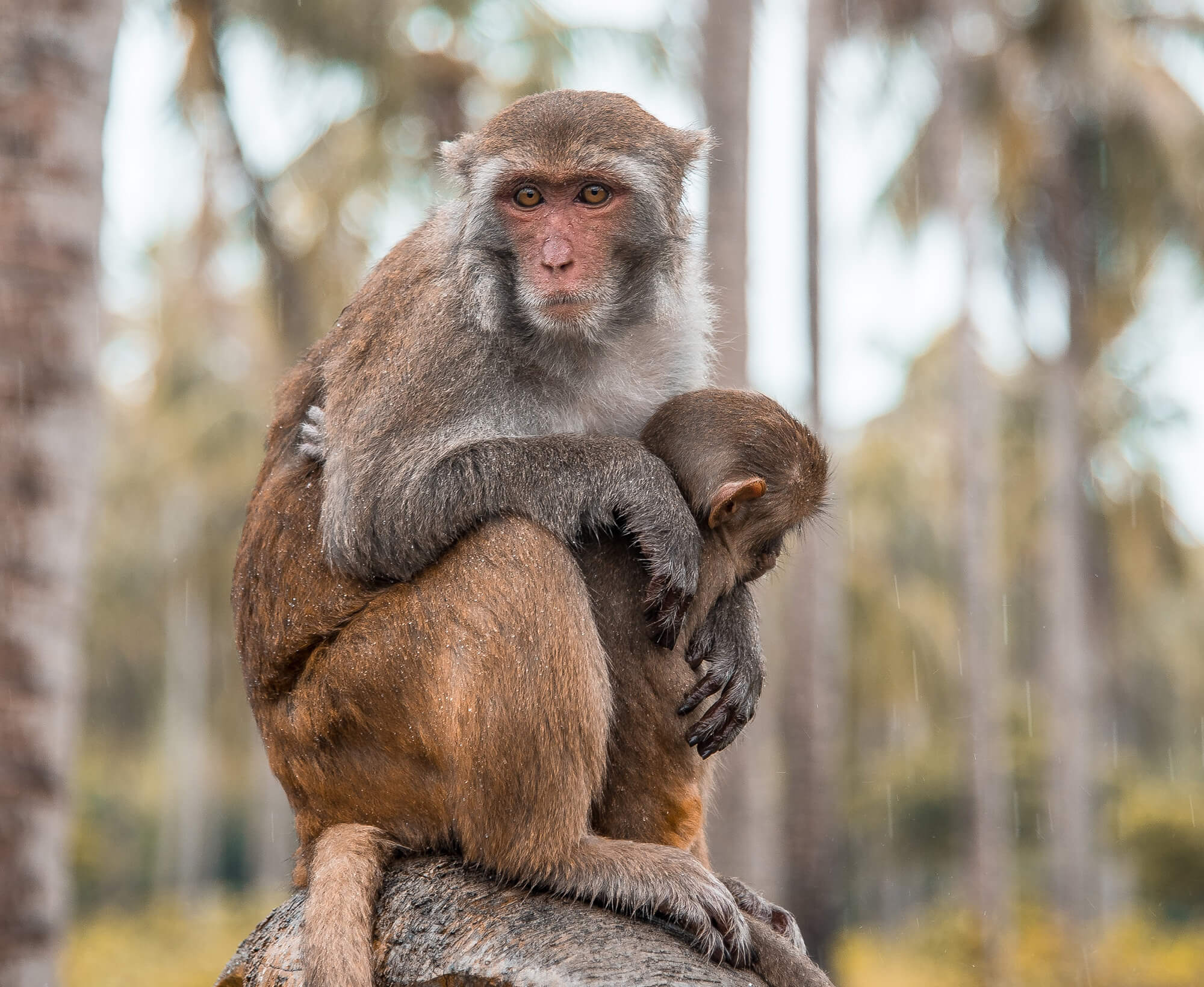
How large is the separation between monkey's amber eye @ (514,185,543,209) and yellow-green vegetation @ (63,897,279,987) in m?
16.7

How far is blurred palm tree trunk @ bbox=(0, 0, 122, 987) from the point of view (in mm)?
5910

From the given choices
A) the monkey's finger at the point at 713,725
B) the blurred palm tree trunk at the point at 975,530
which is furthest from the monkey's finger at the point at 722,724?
the blurred palm tree trunk at the point at 975,530

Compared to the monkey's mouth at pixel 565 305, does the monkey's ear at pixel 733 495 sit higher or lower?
lower

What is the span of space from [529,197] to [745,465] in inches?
38.6

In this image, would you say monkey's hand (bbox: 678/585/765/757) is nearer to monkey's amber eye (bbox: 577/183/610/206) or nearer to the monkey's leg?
the monkey's leg

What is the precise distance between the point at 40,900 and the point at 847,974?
1619cm

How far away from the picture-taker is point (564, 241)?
149 inches

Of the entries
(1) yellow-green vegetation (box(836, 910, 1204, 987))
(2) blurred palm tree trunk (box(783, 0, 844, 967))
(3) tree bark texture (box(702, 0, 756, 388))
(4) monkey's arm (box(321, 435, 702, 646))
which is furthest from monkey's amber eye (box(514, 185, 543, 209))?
(1) yellow-green vegetation (box(836, 910, 1204, 987))

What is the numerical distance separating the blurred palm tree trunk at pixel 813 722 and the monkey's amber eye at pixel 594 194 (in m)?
9.30

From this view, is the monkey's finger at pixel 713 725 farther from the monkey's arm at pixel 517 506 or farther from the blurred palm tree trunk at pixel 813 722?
the blurred palm tree trunk at pixel 813 722

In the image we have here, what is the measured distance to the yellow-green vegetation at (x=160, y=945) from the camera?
2147 cm

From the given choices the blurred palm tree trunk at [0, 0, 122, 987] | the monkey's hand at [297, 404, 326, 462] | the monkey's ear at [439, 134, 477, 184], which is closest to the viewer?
the monkey's hand at [297, 404, 326, 462]

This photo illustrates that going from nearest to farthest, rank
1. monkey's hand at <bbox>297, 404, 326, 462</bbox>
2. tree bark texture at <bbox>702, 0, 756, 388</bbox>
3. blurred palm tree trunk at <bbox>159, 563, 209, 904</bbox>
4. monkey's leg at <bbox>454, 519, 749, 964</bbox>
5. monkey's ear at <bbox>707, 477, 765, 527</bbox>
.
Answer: monkey's leg at <bbox>454, 519, 749, 964</bbox>, monkey's ear at <bbox>707, 477, 765, 527</bbox>, monkey's hand at <bbox>297, 404, 326, 462</bbox>, tree bark texture at <bbox>702, 0, 756, 388</bbox>, blurred palm tree trunk at <bbox>159, 563, 209, 904</bbox>

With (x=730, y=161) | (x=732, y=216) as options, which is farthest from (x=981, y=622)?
(x=730, y=161)
